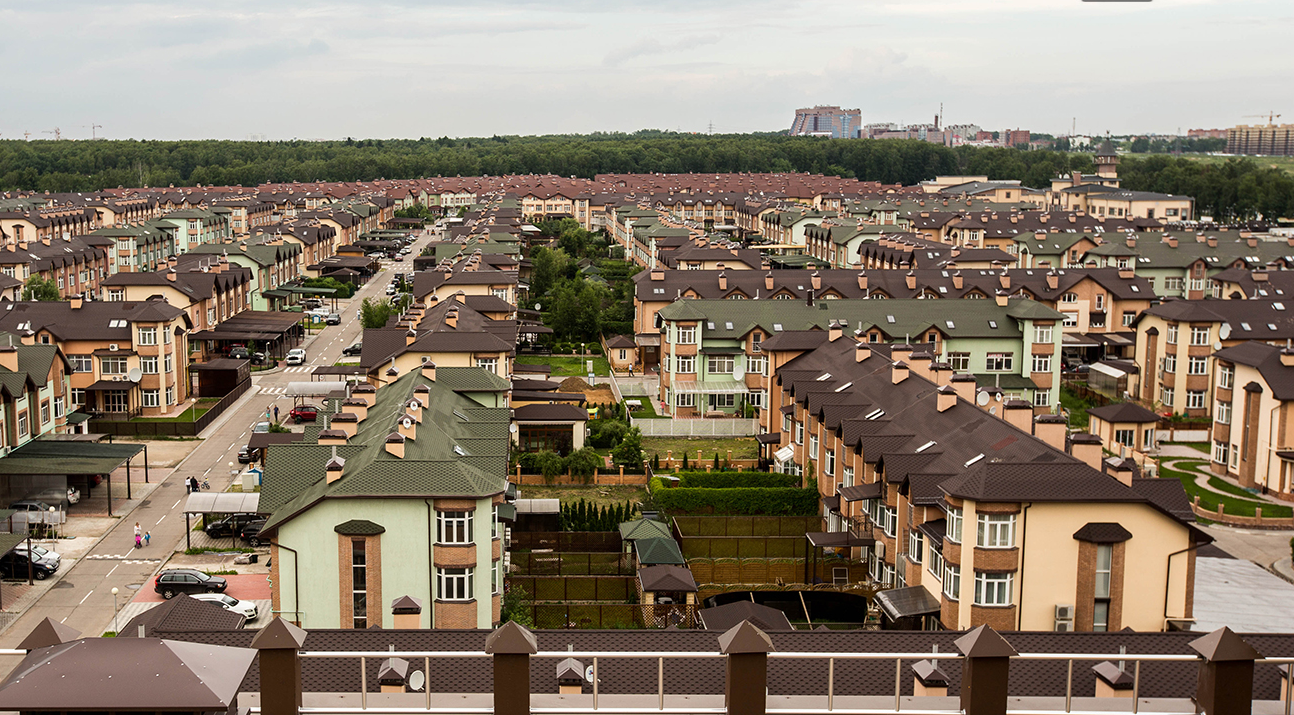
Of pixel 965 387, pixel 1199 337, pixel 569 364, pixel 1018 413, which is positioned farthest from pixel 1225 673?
pixel 569 364

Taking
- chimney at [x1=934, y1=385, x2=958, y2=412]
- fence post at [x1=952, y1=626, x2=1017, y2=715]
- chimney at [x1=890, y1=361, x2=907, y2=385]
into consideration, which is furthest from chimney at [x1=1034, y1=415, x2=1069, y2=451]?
fence post at [x1=952, y1=626, x2=1017, y2=715]

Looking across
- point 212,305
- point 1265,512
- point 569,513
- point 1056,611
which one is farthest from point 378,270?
point 1056,611

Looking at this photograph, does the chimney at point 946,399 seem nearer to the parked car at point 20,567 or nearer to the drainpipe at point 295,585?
the drainpipe at point 295,585

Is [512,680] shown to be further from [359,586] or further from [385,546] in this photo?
[359,586]

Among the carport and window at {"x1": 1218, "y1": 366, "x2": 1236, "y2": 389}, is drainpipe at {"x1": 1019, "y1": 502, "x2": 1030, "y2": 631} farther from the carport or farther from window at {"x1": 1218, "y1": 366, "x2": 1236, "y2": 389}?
window at {"x1": 1218, "y1": 366, "x2": 1236, "y2": 389}

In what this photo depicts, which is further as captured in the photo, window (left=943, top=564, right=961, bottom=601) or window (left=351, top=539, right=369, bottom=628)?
window (left=943, top=564, right=961, bottom=601)

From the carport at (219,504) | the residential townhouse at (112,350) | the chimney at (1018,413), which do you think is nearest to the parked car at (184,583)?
the carport at (219,504)
